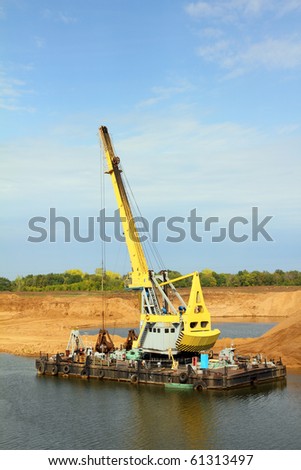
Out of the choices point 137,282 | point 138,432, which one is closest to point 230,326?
point 137,282

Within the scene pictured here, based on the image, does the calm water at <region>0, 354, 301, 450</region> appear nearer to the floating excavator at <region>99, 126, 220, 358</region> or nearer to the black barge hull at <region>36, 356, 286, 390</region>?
the black barge hull at <region>36, 356, 286, 390</region>

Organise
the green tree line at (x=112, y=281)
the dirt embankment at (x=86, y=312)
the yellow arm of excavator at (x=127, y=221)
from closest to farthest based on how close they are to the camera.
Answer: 1. the yellow arm of excavator at (x=127, y=221)
2. the dirt embankment at (x=86, y=312)
3. the green tree line at (x=112, y=281)

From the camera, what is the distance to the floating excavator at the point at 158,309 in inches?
1453

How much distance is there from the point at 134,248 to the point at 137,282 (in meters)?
2.41

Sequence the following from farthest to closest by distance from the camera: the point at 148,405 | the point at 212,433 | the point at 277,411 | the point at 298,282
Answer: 1. the point at 298,282
2. the point at 148,405
3. the point at 277,411
4. the point at 212,433

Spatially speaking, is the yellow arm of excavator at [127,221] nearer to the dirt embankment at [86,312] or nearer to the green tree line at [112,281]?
the dirt embankment at [86,312]

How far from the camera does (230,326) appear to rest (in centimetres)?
8162

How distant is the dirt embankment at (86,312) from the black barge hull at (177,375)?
15002 millimetres

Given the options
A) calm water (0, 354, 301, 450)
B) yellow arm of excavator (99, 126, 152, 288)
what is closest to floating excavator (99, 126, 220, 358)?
yellow arm of excavator (99, 126, 152, 288)

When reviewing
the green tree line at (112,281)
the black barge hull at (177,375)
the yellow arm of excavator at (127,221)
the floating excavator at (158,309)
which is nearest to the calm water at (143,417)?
the black barge hull at (177,375)

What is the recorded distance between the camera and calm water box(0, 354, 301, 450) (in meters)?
25.1

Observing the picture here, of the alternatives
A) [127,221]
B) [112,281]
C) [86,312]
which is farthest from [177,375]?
[112,281]

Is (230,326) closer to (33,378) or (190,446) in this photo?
(33,378)

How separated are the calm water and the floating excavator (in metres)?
3.43
